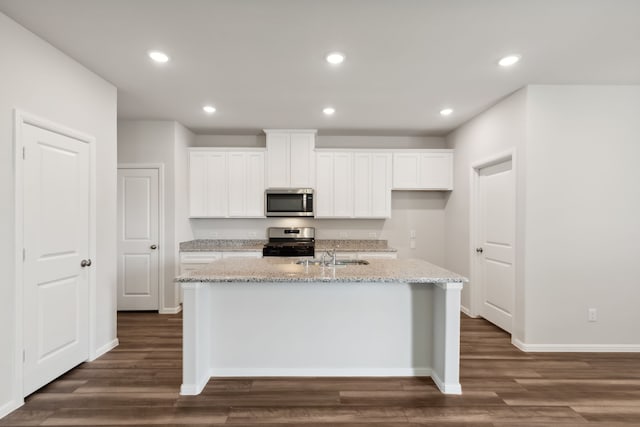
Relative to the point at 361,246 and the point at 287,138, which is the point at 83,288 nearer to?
the point at 287,138

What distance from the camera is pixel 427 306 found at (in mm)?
2881

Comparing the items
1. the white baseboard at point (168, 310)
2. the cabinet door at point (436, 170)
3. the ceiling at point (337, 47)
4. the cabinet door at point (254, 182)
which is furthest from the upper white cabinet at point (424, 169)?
the white baseboard at point (168, 310)

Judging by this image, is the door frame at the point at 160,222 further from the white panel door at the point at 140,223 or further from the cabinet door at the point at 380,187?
the cabinet door at the point at 380,187

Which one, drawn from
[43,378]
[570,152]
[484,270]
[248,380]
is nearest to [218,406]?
[248,380]

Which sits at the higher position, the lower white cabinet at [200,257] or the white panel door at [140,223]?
the white panel door at [140,223]

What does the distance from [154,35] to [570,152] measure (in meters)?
3.86

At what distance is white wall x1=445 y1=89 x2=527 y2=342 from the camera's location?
11.6ft

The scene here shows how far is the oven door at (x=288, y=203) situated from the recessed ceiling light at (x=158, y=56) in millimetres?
2444

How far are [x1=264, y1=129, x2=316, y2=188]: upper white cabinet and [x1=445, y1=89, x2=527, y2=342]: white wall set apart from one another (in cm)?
214

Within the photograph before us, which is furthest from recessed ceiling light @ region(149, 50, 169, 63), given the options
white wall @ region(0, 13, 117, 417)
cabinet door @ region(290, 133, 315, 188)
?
cabinet door @ region(290, 133, 315, 188)

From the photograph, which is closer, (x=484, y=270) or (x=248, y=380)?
(x=248, y=380)

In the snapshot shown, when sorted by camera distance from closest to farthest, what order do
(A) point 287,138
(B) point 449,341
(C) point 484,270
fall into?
(B) point 449,341 → (C) point 484,270 → (A) point 287,138

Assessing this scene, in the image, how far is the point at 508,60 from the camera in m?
2.87

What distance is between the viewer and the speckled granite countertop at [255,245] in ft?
15.9
